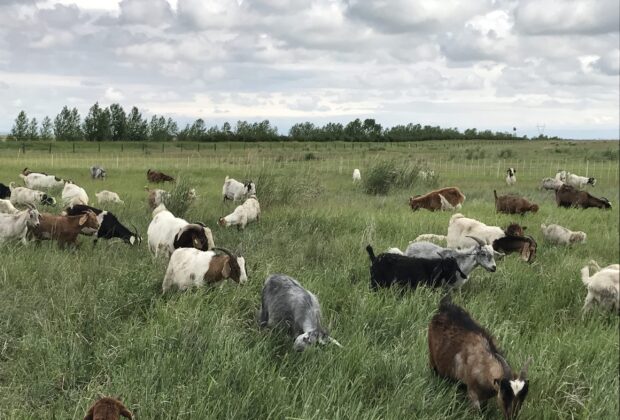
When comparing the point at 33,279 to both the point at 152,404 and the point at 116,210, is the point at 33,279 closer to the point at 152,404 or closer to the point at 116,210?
the point at 152,404

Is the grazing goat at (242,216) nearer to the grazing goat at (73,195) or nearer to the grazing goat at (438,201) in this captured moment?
the grazing goat at (73,195)

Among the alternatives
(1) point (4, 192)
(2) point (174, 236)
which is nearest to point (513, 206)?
(2) point (174, 236)

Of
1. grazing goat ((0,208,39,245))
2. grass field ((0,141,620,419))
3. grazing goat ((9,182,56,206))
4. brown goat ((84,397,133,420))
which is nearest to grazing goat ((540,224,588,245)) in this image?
grass field ((0,141,620,419))

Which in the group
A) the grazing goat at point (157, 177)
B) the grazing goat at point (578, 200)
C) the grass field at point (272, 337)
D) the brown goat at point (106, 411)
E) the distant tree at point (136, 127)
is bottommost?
the grass field at point (272, 337)

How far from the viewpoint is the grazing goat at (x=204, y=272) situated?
21.5 ft

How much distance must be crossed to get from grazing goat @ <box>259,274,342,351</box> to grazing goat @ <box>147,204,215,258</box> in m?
2.73

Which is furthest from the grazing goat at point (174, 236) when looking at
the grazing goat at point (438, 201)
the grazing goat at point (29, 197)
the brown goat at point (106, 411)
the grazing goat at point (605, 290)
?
the grazing goat at point (438, 201)

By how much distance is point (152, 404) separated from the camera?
12.5 feet

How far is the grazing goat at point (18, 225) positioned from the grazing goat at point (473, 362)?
710cm

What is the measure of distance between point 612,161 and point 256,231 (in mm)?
33363

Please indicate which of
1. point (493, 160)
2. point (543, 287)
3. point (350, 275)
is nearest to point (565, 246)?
point (543, 287)

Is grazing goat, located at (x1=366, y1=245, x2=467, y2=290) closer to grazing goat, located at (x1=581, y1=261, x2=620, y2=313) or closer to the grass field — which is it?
the grass field

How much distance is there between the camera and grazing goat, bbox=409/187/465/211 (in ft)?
50.9

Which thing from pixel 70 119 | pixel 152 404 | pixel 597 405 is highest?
pixel 70 119
